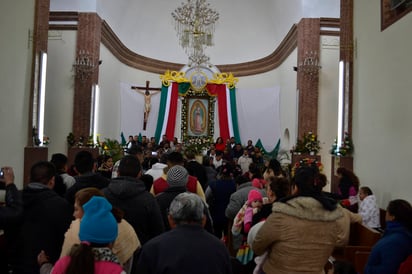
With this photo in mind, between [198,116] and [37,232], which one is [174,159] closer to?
[37,232]

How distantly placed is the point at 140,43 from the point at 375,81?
539 inches

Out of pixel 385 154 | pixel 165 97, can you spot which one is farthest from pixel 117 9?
pixel 385 154

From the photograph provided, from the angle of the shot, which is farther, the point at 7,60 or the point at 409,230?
the point at 7,60

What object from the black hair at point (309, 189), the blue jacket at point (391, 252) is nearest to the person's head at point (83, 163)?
the black hair at point (309, 189)

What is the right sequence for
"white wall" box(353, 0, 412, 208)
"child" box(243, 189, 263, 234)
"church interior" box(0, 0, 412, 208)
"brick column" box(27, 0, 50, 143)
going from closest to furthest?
"child" box(243, 189, 263, 234) → "white wall" box(353, 0, 412, 208) → "church interior" box(0, 0, 412, 208) → "brick column" box(27, 0, 50, 143)

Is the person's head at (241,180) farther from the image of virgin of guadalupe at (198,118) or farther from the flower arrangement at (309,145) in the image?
the image of virgin of guadalupe at (198,118)

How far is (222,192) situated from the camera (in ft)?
20.0

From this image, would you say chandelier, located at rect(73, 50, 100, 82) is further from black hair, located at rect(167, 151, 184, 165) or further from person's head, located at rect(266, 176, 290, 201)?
person's head, located at rect(266, 176, 290, 201)

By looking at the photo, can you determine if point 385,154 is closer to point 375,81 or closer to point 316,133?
point 375,81

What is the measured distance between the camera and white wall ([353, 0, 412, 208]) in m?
7.41

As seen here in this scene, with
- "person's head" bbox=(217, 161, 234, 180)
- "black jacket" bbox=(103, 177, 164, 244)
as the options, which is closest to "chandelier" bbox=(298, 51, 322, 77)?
"person's head" bbox=(217, 161, 234, 180)

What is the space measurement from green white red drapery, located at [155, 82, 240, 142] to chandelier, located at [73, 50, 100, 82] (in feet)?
18.8

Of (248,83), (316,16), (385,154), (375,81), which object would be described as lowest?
(385,154)

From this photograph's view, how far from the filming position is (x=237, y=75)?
2114 centimetres
